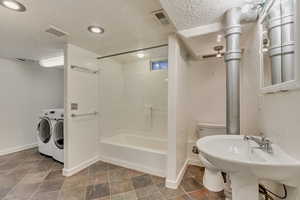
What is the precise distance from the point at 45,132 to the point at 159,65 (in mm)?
3030

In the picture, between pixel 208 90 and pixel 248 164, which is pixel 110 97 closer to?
pixel 208 90

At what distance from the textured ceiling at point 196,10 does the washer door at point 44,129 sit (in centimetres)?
323

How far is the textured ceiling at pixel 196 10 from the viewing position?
1.23 m

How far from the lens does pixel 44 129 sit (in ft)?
10.2

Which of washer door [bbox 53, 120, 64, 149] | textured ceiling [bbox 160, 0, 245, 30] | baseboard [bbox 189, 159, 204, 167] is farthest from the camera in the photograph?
washer door [bbox 53, 120, 64, 149]

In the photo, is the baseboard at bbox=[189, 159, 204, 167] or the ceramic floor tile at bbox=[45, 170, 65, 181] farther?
the baseboard at bbox=[189, 159, 204, 167]

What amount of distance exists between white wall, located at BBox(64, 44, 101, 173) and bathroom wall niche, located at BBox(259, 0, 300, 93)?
2.55 m

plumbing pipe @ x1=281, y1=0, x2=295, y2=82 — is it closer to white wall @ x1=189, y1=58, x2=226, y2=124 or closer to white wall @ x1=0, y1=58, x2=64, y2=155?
white wall @ x1=189, y1=58, x2=226, y2=124

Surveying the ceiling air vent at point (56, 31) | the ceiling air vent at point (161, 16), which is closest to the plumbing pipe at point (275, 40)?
the ceiling air vent at point (161, 16)

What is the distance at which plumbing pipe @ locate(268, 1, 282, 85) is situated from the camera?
105 cm

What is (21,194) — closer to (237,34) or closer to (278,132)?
(278,132)

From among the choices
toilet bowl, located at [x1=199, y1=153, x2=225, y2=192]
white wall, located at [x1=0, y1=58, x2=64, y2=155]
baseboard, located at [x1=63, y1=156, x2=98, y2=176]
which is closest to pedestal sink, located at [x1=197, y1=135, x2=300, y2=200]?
toilet bowl, located at [x1=199, y1=153, x2=225, y2=192]

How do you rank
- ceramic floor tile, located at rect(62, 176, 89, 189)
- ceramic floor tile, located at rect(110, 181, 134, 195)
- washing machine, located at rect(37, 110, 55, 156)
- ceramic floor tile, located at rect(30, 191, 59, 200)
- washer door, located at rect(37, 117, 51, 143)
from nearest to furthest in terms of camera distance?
ceramic floor tile, located at rect(30, 191, 59, 200) → ceramic floor tile, located at rect(110, 181, 134, 195) → ceramic floor tile, located at rect(62, 176, 89, 189) → washing machine, located at rect(37, 110, 55, 156) → washer door, located at rect(37, 117, 51, 143)

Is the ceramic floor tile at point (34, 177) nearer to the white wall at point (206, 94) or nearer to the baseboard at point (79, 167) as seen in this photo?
the baseboard at point (79, 167)
